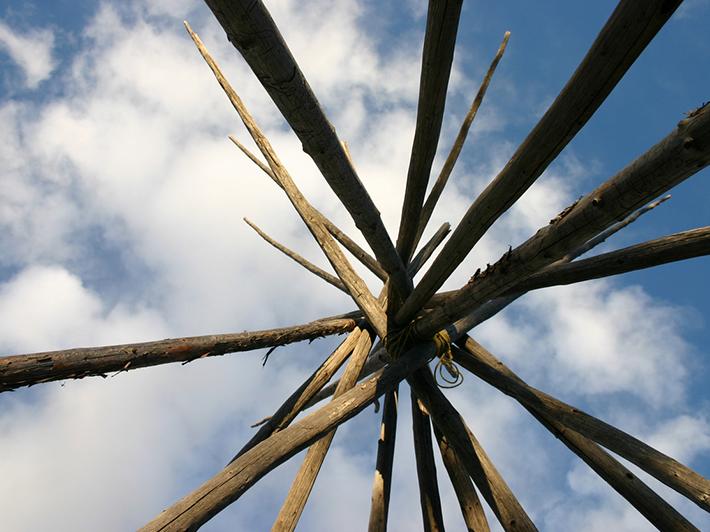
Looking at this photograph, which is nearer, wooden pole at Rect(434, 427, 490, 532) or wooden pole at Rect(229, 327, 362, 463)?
wooden pole at Rect(229, 327, 362, 463)

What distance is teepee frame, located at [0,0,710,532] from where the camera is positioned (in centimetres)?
239

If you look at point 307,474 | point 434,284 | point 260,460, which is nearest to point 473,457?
point 307,474

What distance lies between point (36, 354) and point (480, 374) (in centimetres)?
415

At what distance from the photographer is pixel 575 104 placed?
2.55 meters

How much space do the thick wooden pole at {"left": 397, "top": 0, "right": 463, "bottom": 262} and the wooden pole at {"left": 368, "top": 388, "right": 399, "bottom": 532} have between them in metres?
2.21

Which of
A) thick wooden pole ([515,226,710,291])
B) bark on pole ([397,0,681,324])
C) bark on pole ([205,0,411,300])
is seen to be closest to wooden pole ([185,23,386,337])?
thick wooden pole ([515,226,710,291])

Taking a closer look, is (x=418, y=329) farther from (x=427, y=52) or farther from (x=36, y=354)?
(x=36, y=354)

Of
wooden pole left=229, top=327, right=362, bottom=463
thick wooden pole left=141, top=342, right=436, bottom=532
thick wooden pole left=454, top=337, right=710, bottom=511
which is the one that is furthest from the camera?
wooden pole left=229, top=327, right=362, bottom=463

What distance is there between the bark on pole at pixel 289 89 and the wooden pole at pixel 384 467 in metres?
3.38

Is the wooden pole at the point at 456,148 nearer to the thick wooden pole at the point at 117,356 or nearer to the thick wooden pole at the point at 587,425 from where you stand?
the thick wooden pole at the point at 587,425

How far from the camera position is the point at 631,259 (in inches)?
185

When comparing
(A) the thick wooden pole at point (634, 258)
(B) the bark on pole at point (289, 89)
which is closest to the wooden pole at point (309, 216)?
(A) the thick wooden pole at point (634, 258)

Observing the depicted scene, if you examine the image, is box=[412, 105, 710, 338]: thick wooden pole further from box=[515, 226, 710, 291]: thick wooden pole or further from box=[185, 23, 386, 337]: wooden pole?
box=[185, 23, 386, 337]: wooden pole

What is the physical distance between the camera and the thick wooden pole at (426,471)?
20.3 ft
